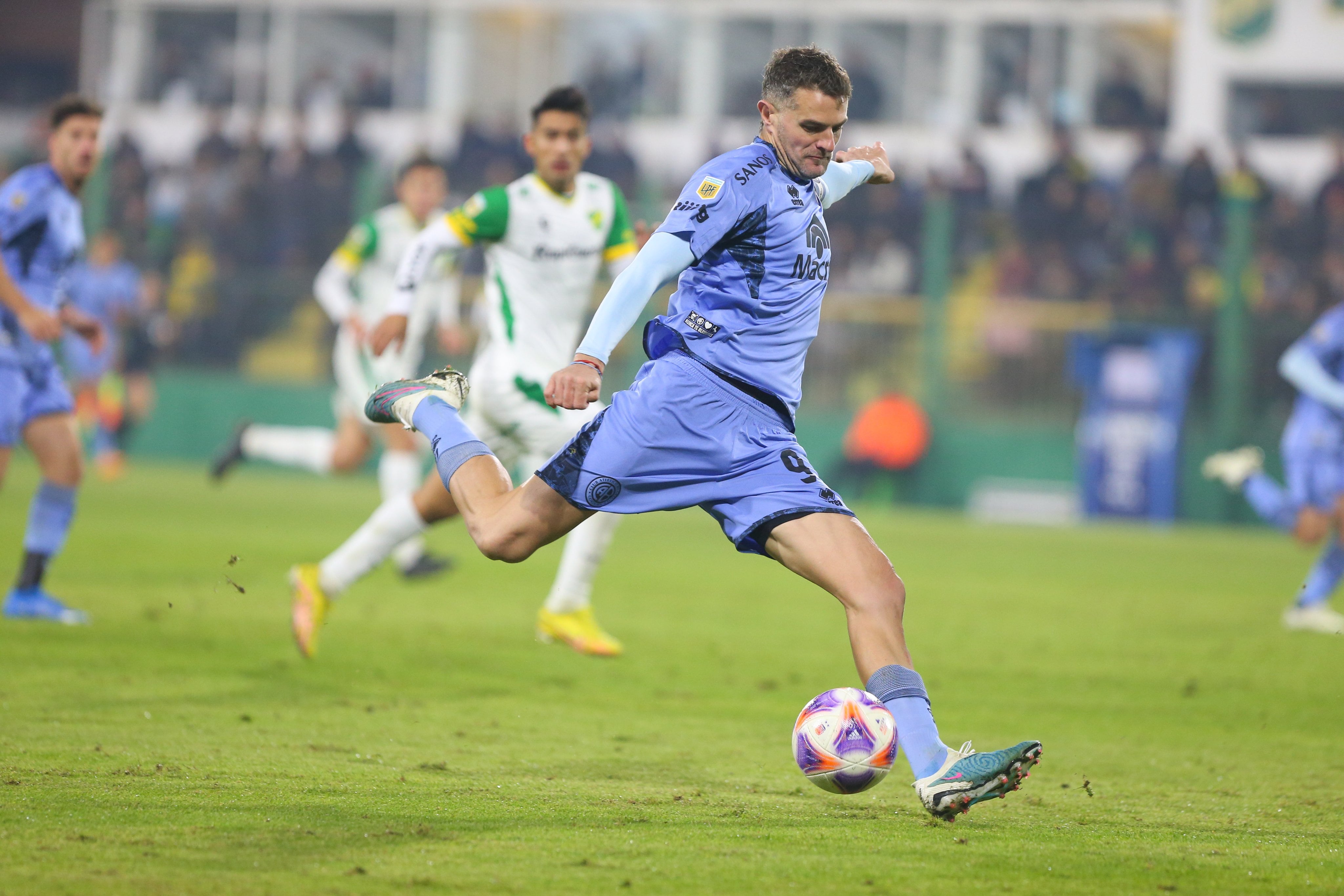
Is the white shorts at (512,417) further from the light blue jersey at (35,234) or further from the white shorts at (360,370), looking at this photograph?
the white shorts at (360,370)

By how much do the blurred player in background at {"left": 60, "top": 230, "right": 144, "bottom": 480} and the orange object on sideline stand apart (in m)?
9.01

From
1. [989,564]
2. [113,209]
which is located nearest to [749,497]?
[989,564]

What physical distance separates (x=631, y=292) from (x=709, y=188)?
40 centimetres

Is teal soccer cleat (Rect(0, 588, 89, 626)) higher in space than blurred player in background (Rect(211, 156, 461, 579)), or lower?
lower

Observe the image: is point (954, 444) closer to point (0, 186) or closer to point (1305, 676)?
point (1305, 676)

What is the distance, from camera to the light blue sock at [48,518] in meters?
8.05

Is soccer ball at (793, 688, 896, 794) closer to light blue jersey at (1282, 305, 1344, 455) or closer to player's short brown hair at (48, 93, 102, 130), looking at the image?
player's short brown hair at (48, 93, 102, 130)

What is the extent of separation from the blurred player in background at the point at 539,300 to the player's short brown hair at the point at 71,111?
6.23ft

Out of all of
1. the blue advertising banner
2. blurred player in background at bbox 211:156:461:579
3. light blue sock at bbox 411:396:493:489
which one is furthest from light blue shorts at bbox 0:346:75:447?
the blue advertising banner

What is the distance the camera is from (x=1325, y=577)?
32.8ft

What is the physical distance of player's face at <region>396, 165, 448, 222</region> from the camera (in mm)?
10453

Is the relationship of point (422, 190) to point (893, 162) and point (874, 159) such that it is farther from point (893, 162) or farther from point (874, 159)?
point (893, 162)

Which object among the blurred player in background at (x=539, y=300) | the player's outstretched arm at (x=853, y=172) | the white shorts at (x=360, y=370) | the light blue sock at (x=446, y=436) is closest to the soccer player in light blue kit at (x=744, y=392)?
the player's outstretched arm at (x=853, y=172)

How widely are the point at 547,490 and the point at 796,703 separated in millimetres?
2159
